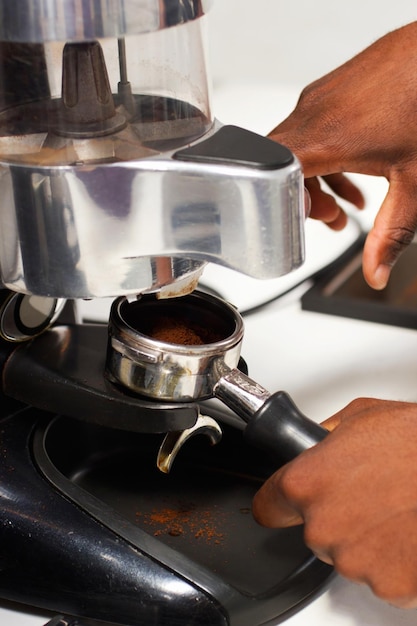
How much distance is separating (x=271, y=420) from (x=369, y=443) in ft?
0.16

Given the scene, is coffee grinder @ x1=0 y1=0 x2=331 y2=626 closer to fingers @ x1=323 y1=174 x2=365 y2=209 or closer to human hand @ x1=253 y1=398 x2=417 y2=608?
human hand @ x1=253 y1=398 x2=417 y2=608

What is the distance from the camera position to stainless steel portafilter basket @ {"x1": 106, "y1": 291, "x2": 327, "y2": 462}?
0.46 meters

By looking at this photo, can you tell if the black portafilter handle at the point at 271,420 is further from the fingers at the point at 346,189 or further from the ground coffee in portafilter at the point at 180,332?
the fingers at the point at 346,189

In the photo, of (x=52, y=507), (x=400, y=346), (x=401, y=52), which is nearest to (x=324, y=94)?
(x=401, y=52)

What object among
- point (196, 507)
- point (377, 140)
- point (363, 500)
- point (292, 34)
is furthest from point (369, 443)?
point (292, 34)

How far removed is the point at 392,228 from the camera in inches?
23.6

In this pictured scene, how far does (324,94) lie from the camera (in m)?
0.63

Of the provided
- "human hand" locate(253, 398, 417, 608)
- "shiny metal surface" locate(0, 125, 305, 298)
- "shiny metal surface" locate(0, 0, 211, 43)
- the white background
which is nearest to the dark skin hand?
"human hand" locate(253, 398, 417, 608)

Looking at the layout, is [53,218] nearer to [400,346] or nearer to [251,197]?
[251,197]

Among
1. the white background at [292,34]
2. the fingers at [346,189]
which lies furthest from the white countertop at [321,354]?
the white background at [292,34]

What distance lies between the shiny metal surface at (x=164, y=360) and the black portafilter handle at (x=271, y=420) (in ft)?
0.03

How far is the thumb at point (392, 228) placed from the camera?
60cm

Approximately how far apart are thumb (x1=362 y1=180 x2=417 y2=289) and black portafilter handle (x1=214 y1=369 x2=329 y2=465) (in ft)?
0.54

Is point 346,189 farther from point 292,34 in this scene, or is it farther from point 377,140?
point 292,34
